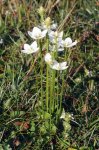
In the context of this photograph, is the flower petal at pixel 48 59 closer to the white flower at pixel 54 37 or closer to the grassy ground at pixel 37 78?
the white flower at pixel 54 37

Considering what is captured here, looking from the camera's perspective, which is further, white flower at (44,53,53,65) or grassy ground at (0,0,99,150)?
grassy ground at (0,0,99,150)

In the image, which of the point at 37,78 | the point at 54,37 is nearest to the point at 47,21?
the point at 54,37

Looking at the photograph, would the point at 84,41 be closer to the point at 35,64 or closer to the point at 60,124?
the point at 35,64

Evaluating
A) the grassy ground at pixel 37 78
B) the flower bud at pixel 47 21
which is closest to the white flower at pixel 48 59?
the flower bud at pixel 47 21

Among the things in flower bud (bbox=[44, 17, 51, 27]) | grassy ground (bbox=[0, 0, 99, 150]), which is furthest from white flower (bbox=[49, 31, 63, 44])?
grassy ground (bbox=[0, 0, 99, 150])

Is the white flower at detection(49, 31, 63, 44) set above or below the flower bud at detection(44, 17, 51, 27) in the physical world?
below

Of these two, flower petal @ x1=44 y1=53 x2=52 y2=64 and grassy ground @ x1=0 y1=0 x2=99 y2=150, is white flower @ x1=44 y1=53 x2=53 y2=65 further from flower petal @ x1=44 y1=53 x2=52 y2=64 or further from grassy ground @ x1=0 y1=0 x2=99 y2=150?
grassy ground @ x1=0 y1=0 x2=99 y2=150

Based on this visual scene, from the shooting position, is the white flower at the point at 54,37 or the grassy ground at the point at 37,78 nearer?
the white flower at the point at 54,37

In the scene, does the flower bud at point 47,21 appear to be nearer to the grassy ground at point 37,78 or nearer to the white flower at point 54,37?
the white flower at point 54,37

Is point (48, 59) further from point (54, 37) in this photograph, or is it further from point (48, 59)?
point (54, 37)

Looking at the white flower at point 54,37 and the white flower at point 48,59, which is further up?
the white flower at point 54,37
